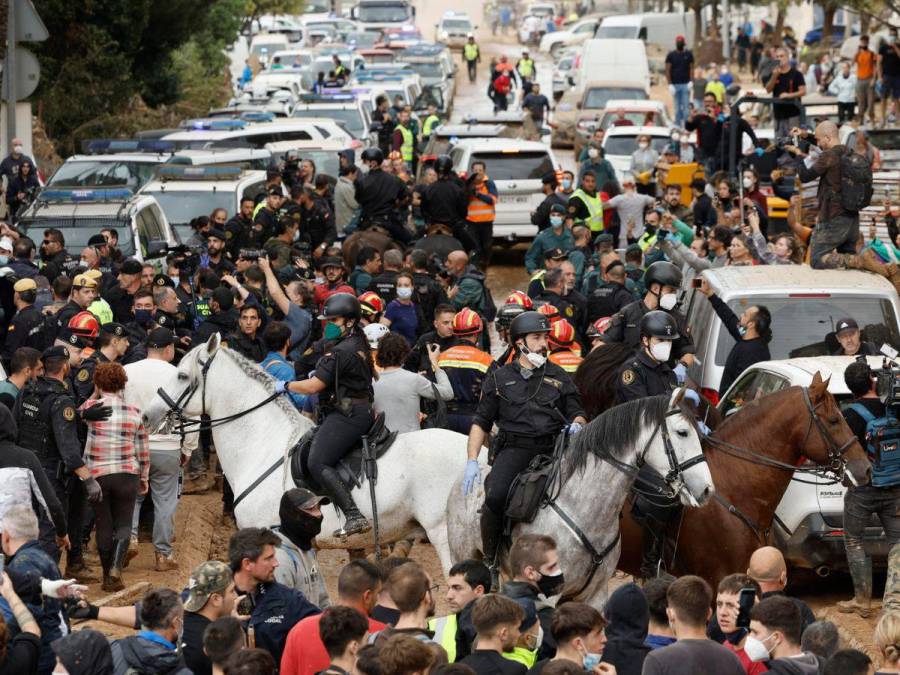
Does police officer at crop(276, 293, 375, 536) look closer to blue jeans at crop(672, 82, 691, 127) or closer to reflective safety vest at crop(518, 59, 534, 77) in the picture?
blue jeans at crop(672, 82, 691, 127)

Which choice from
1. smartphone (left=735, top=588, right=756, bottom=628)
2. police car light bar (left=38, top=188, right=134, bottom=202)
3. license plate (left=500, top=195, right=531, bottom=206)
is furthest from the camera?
license plate (left=500, top=195, right=531, bottom=206)

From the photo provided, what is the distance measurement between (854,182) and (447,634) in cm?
A: 966

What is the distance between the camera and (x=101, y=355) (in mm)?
12945

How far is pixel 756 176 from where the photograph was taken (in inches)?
883

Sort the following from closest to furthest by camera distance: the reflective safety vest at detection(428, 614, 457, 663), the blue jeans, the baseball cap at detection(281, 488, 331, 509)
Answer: the reflective safety vest at detection(428, 614, 457, 663)
the baseball cap at detection(281, 488, 331, 509)
the blue jeans

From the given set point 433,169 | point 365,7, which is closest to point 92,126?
point 433,169

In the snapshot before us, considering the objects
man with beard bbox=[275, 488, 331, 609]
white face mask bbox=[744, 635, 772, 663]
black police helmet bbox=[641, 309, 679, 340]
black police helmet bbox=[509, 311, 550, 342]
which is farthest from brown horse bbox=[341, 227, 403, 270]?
white face mask bbox=[744, 635, 772, 663]

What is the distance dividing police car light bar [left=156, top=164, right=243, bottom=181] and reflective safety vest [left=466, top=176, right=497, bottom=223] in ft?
11.0

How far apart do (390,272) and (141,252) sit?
4403mm

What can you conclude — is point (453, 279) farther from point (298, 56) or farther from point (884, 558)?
point (298, 56)

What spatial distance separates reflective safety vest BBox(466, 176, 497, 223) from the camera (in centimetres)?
2255

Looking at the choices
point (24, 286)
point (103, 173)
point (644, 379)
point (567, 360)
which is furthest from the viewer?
point (103, 173)

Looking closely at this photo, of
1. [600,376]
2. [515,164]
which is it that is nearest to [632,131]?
[515,164]

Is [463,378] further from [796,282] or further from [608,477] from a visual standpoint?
[608,477]
